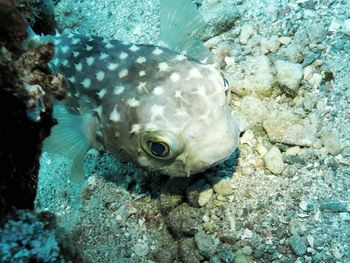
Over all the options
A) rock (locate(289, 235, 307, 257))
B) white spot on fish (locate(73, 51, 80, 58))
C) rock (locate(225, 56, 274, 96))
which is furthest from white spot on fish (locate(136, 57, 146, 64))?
rock (locate(289, 235, 307, 257))

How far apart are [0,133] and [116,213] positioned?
89.0 inches

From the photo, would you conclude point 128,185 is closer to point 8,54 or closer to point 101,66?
point 101,66

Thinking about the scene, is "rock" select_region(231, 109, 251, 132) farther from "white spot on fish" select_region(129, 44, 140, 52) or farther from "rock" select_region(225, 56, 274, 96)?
"white spot on fish" select_region(129, 44, 140, 52)

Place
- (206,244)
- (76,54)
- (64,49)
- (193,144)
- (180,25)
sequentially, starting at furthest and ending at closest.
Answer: (180,25) → (64,49) → (76,54) → (206,244) → (193,144)

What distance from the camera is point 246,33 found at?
4.85m

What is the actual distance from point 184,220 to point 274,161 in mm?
1069

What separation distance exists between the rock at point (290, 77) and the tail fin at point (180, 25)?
33.1 inches

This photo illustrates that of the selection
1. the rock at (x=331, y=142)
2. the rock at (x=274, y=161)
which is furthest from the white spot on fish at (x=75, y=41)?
the rock at (x=331, y=142)

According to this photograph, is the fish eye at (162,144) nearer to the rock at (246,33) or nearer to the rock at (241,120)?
the rock at (241,120)

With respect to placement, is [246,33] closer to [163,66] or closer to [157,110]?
[163,66]

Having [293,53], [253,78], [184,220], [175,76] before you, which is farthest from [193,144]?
[293,53]

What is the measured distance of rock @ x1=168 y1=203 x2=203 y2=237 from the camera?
11.8 ft

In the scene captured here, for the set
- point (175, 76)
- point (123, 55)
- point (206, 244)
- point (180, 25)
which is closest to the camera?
point (175, 76)

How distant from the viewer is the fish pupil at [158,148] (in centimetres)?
298
